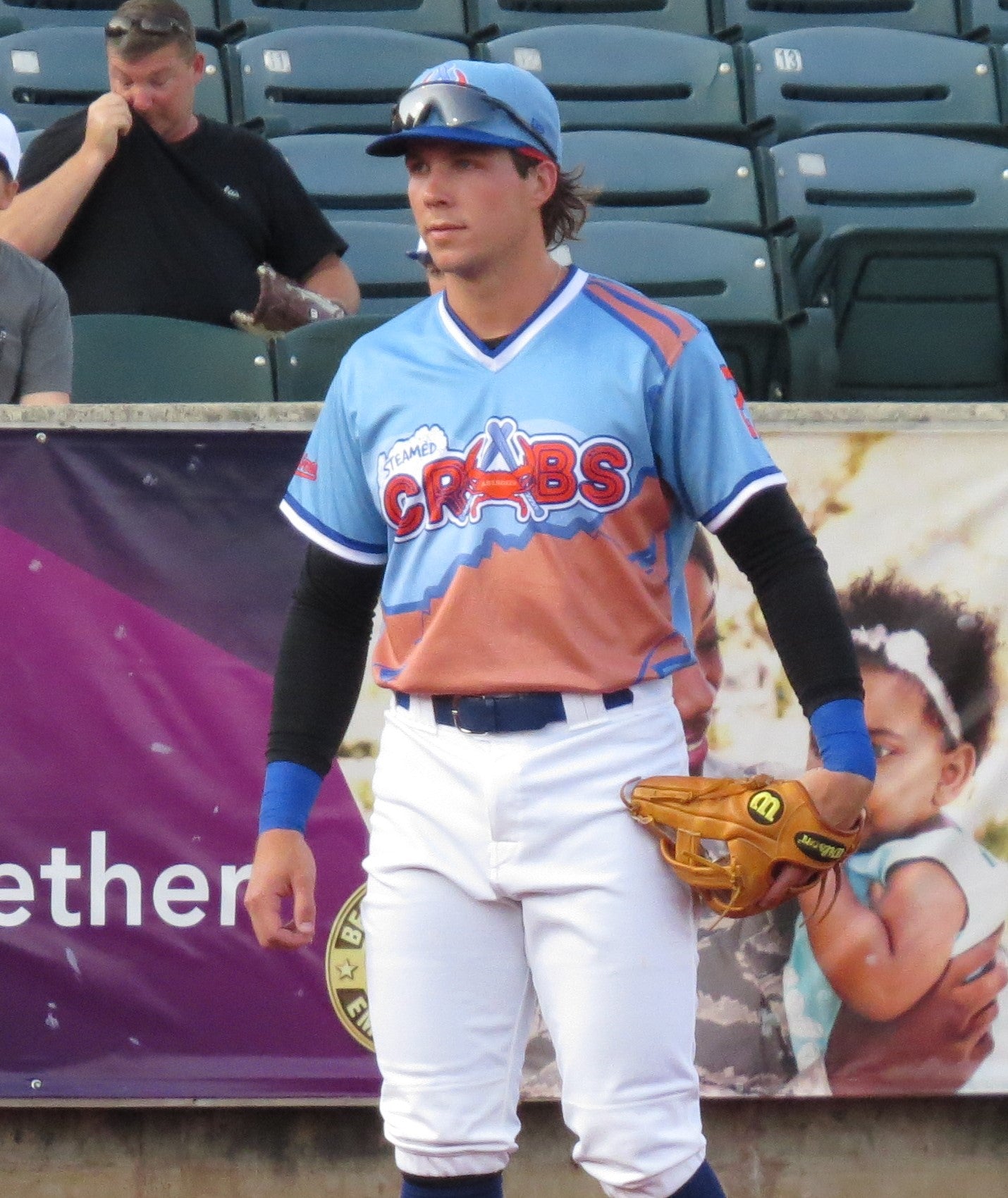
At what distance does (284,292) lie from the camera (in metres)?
4.54

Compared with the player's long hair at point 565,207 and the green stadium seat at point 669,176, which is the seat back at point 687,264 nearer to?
the green stadium seat at point 669,176

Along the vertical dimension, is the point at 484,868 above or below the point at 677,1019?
above

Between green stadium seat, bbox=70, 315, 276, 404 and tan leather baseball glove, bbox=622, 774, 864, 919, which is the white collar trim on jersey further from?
green stadium seat, bbox=70, 315, 276, 404

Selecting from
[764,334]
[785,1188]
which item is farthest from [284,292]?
[785,1188]

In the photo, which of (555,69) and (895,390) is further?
(555,69)

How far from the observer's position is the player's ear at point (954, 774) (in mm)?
3516

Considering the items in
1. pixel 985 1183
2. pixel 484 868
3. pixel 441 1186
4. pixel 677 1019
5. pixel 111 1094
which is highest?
pixel 484 868

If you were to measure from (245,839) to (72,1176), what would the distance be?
2.41ft

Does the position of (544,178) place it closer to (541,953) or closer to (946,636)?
(541,953)

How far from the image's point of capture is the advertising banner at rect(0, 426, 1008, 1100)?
346 centimetres

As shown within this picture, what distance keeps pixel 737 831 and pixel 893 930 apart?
138cm

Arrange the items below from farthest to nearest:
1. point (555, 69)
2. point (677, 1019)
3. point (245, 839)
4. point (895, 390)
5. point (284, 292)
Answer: point (555, 69), point (895, 390), point (284, 292), point (245, 839), point (677, 1019)

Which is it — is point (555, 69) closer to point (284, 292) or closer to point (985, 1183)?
point (284, 292)

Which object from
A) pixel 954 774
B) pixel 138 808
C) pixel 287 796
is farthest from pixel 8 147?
pixel 954 774
